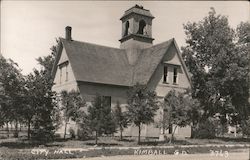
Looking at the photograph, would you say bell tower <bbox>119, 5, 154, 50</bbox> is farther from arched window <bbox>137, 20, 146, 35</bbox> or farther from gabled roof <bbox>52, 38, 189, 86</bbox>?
gabled roof <bbox>52, 38, 189, 86</bbox>

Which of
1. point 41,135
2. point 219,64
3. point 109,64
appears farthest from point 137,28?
point 41,135

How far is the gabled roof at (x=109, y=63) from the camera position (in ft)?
99.0

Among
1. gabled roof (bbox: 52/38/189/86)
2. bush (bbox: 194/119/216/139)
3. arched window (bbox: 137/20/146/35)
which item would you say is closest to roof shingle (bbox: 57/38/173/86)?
gabled roof (bbox: 52/38/189/86)

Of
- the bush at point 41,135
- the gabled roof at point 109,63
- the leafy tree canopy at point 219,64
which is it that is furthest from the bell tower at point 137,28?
the bush at point 41,135

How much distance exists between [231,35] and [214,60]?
311cm

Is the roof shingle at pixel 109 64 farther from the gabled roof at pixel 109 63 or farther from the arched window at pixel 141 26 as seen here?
the arched window at pixel 141 26

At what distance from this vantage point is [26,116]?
24438mm

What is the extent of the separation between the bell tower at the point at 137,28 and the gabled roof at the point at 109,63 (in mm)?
1575

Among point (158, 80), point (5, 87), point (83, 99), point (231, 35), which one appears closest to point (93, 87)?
point (83, 99)

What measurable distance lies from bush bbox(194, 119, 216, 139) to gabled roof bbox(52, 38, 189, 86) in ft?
25.8

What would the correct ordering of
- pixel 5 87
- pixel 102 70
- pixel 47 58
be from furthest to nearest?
pixel 47 58, pixel 102 70, pixel 5 87

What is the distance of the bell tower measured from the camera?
3605 cm

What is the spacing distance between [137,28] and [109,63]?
600cm

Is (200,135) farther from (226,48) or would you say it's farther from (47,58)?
(47,58)
